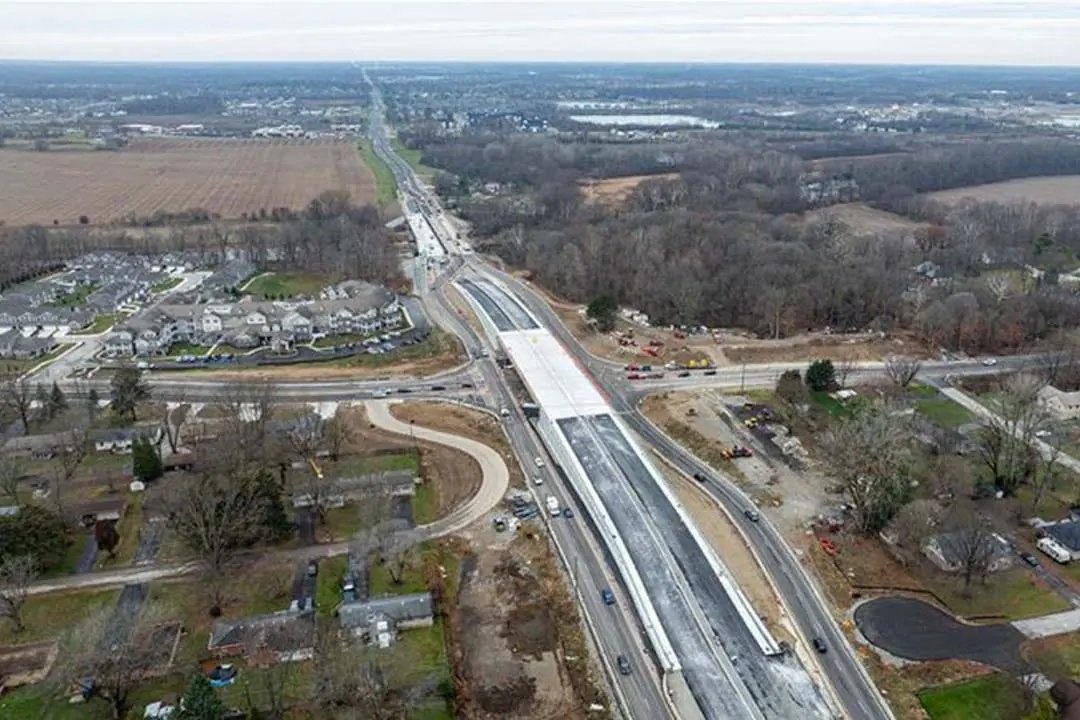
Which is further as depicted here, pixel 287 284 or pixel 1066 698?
pixel 287 284

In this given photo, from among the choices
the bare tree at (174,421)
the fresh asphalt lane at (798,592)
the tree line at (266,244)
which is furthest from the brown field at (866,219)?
the bare tree at (174,421)

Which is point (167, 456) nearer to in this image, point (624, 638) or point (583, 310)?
point (624, 638)

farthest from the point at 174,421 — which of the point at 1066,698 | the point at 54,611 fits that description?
the point at 1066,698

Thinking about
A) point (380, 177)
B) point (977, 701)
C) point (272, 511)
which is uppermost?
point (380, 177)

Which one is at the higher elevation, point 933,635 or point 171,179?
point 171,179

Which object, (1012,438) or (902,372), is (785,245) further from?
(1012,438)

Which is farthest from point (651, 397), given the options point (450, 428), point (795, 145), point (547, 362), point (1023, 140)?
point (1023, 140)

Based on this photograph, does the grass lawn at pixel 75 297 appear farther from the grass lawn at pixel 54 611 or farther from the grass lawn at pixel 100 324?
the grass lawn at pixel 54 611
